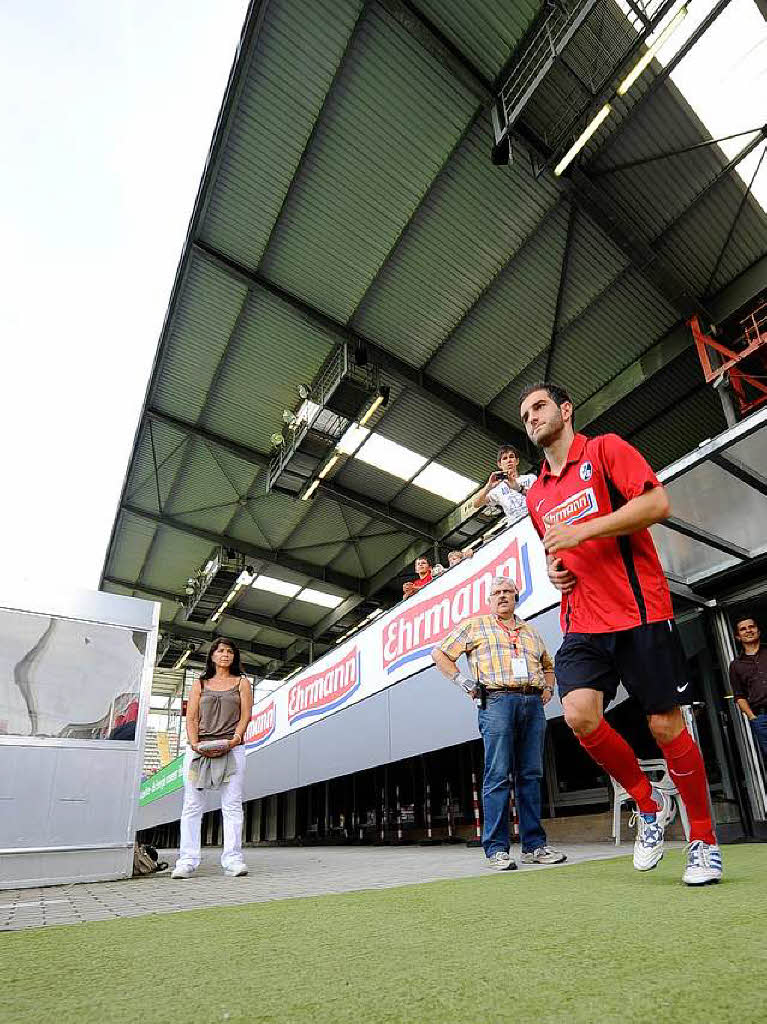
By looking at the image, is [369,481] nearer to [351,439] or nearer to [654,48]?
[351,439]

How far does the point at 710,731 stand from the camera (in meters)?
5.44

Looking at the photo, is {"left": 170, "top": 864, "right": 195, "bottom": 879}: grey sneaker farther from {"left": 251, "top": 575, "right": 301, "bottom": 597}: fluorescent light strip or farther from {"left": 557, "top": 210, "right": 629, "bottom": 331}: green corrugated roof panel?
{"left": 251, "top": 575, "right": 301, "bottom": 597}: fluorescent light strip

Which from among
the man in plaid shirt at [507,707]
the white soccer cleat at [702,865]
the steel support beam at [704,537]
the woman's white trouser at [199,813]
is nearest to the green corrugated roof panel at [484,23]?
the steel support beam at [704,537]

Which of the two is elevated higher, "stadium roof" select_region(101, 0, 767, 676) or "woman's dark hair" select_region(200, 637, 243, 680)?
"stadium roof" select_region(101, 0, 767, 676)

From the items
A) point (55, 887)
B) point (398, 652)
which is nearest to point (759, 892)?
point (55, 887)

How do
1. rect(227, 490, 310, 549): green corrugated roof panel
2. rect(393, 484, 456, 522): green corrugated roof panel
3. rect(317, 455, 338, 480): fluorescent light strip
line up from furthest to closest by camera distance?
rect(227, 490, 310, 549): green corrugated roof panel → rect(393, 484, 456, 522): green corrugated roof panel → rect(317, 455, 338, 480): fluorescent light strip

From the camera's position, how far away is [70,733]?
179 inches

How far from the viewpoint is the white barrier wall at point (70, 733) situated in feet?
13.9

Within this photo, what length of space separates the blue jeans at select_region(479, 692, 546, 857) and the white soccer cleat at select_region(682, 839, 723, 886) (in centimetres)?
143

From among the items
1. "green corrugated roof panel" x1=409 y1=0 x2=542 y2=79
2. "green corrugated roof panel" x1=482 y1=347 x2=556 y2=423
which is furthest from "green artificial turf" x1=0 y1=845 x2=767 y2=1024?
"green corrugated roof panel" x1=482 y1=347 x2=556 y2=423

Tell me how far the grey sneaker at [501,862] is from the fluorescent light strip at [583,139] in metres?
6.78

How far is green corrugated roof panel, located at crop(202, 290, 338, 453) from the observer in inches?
409

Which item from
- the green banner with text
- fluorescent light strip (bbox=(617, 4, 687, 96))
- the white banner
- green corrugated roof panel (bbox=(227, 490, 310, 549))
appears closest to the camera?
the white banner

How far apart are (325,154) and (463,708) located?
6.81 metres
